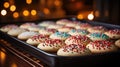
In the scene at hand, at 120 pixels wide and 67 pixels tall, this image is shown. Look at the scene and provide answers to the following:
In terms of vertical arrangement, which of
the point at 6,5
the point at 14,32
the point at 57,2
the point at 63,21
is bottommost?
the point at 57,2

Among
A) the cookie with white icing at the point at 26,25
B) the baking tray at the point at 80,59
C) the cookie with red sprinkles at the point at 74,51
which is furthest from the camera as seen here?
the cookie with white icing at the point at 26,25

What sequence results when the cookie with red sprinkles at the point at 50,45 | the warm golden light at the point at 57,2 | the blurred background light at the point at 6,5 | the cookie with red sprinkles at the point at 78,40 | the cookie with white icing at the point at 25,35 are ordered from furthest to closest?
the warm golden light at the point at 57,2, the blurred background light at the point at 6,5, the cookie with white icing at the point at 25,35, the cookie with red sprinkles at the point at 78,40, the cookie with red sprinkles at the point at 50,45

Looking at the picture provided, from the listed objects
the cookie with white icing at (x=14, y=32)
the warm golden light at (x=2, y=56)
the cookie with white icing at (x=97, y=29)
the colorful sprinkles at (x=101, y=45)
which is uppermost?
the colorful sprinkles at (x=101, y=45)

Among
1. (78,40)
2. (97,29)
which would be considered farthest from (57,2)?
(78,40)

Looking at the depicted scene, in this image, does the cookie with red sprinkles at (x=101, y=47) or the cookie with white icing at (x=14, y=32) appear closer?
the cookie with red sprinkles at (x=101, y=47)

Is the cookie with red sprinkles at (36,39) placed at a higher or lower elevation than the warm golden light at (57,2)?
higher

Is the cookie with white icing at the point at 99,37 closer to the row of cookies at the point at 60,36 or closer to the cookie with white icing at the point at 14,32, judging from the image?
the row of cookies at the point at 60,36

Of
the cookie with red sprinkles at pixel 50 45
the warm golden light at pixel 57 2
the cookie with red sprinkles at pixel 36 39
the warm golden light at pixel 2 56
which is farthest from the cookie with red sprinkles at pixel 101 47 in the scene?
the warm golden light at pixel 57 2

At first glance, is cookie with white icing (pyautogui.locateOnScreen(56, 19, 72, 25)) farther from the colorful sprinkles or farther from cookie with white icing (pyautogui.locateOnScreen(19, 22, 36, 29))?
the colorful sprinkles

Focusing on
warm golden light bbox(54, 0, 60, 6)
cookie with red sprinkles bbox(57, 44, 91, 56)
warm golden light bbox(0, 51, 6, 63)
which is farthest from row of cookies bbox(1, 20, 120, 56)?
warm golden light bbox(54, 0, 60, 6)

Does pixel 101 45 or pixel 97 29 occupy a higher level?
pixel 101 45

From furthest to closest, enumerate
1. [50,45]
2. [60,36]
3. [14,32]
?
1. [14,32]
2. [60,36]
3. [50,45]

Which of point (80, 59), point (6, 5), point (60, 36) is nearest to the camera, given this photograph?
point (80, 59)

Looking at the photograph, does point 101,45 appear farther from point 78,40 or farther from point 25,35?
point 25,35
